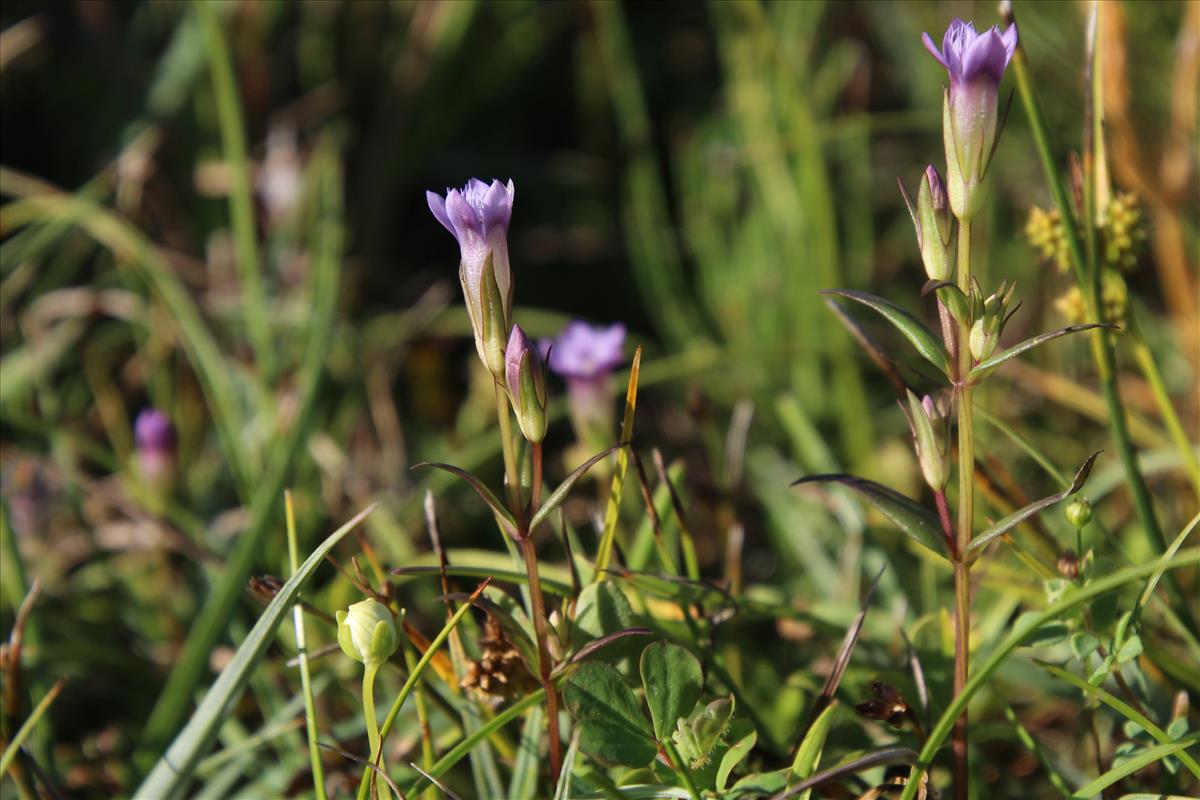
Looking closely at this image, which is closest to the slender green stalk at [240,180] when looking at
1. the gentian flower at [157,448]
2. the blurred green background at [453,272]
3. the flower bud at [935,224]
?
the blurred green background at [453,272]

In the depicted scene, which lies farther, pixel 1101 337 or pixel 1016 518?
pixel 1101 337

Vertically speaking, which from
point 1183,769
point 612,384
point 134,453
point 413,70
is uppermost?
point 413,70

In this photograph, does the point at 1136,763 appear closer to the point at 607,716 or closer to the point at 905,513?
the point at 905,513

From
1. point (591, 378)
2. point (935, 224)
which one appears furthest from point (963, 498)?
point (591, 378)

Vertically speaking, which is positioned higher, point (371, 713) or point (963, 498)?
point (963, 498)

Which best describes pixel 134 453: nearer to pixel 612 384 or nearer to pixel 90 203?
pixel 90 203

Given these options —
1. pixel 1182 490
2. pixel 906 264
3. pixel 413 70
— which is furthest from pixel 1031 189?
pixel 413 70

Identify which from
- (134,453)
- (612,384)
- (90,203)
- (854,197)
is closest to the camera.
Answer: (612,384)

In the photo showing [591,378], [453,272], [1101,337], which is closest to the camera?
[1101,337]
